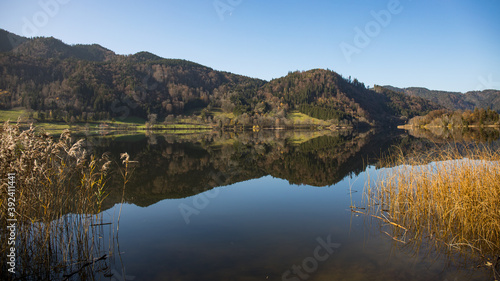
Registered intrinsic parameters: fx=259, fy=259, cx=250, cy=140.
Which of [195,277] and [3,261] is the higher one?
[3,261]

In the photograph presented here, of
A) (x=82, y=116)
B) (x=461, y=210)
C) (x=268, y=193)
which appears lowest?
(x=268, y=193)

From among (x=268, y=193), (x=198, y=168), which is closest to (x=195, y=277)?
(x=268, y=193)

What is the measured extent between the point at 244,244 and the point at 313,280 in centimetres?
228

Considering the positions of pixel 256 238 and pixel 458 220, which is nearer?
pixel 458 220

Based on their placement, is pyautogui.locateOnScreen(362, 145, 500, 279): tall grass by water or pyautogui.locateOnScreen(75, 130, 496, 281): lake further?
pyautogui.locateOnScreen(362, 145, 500, 279): tall grass by water

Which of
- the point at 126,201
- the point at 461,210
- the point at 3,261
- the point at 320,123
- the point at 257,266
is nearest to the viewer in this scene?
the point at 3,261

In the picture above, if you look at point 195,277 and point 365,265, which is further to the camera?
point 365,265

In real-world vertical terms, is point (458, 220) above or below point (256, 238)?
above

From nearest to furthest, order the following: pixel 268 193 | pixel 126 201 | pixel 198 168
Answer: pixel 126 201
pixel 268 193
pixel 198 168

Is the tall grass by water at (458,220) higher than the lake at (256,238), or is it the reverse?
the tall grass by water at (458,220)

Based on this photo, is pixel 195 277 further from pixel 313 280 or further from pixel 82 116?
pixel 82 116

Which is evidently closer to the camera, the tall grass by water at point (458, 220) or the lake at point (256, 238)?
the lake at point (256, 238)

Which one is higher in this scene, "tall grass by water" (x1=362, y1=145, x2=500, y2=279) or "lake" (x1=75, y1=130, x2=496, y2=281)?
"tall grass by water" (x1=362, y1=145, x2=500, y2=279)

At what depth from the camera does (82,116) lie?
127m
